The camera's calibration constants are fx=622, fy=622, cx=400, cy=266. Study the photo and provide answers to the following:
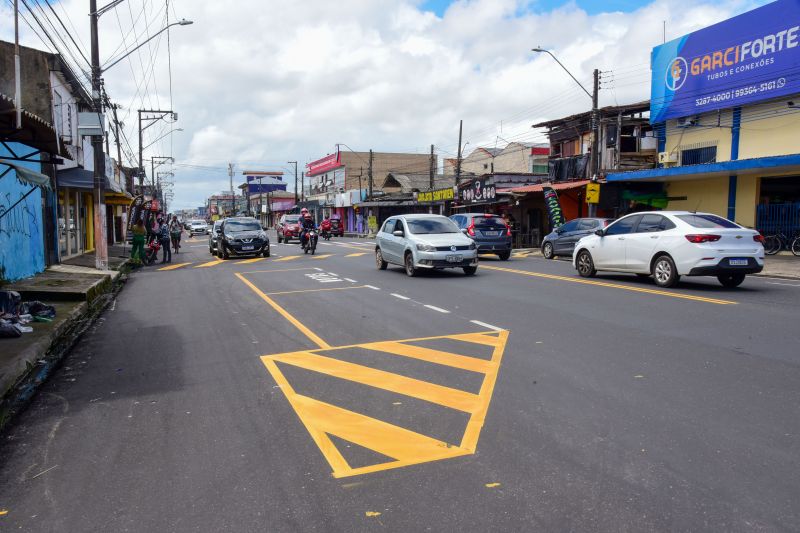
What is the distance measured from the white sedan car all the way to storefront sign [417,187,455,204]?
29359mm

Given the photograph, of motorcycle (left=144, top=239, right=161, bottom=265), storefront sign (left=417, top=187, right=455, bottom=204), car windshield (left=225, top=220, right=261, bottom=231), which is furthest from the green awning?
storefront sign (left=417, top=187, right=455, bottom=204)

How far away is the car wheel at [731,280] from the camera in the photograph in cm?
1288

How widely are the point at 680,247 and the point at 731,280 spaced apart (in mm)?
1823

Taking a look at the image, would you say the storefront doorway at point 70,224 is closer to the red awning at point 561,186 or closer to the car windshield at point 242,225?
the car windshield at point 242,225

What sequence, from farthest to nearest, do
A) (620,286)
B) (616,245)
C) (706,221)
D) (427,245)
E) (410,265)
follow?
1. (410,265)
2. (427,245)
3. (616,245)
4. (620,286)
5. (706,221)

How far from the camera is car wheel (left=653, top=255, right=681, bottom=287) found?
12531mm

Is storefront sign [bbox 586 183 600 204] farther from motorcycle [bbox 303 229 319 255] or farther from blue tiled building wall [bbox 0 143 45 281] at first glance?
blue tiled building wall [bbox 0 143 45 281]

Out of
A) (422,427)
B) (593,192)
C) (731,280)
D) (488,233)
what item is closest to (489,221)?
(488,233)

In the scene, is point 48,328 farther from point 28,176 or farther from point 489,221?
point 489,221

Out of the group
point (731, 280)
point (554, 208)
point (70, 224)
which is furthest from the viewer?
point (554, 208)

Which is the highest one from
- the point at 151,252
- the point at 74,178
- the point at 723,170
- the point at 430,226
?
the point at 723,170

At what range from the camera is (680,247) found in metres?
12.2

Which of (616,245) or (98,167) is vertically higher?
(98,167)

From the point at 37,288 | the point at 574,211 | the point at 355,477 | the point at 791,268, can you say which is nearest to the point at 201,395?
the point at 355,477
